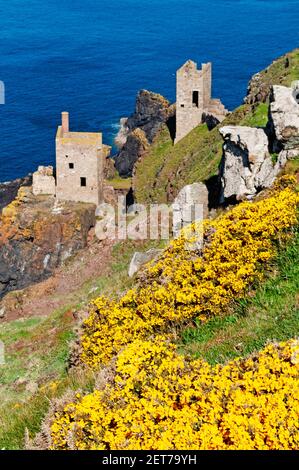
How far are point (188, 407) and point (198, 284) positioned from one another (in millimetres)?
6249

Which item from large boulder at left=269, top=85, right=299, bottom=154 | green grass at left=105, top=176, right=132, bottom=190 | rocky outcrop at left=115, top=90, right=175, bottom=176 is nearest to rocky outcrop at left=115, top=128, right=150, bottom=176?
rocky outcrop at left=115, top=90, right=175, bottom=176

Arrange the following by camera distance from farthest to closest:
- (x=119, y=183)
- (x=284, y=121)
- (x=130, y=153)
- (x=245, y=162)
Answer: (x=130, y=153) < (x=119, y=183) < (x=245, y=162) < (x=284, y=121)

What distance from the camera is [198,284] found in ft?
53.2

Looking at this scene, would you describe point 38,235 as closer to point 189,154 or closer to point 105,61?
point 189,154

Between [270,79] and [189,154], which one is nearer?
[270,79]

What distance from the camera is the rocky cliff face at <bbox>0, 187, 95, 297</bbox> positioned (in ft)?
167

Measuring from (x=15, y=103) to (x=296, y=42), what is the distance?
66.5 meters

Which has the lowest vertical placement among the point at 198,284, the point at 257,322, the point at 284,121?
the point at 257,322

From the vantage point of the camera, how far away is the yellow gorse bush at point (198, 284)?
15.6 m

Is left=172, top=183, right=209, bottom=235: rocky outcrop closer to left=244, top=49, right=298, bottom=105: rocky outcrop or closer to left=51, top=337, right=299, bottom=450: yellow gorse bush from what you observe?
left=51, top=337, right=299, bottom=450: yellow gorse bush

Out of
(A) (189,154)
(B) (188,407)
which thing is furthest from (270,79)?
(B) (188,407)

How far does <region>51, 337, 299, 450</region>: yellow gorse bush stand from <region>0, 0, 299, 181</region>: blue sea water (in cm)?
7719

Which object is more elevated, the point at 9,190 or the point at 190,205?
the point at 9,190
